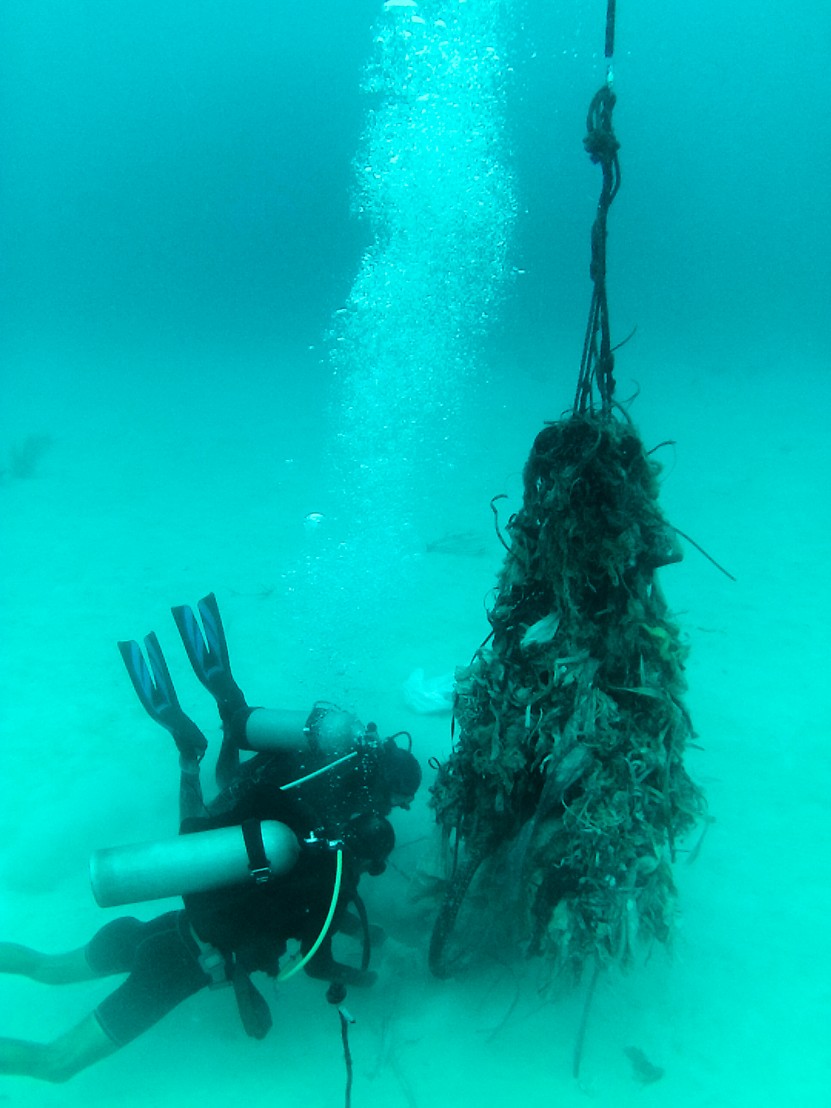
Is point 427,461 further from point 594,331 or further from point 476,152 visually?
point 476,152

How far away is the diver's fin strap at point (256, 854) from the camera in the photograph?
9.36 feet

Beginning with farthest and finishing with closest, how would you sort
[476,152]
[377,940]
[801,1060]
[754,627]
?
[476,152], [754,627], [377,940], [801,1060]

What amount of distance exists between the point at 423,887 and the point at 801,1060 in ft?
5.95

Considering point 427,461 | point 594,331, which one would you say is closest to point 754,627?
point 594,331

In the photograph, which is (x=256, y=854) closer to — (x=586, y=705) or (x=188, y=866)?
(x=188, y=866)

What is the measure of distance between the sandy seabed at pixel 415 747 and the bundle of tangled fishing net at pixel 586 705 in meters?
0.78

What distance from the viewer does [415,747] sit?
5.15 metres

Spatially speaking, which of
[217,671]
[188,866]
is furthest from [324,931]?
[217,671]

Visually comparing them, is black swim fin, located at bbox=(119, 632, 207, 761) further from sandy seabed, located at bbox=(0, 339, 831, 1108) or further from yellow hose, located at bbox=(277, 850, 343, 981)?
yellow hose, located at bbox=(277, 850, 343, 981)

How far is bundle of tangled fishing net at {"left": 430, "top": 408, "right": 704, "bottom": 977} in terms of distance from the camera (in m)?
2.48

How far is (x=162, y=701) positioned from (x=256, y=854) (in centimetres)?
208

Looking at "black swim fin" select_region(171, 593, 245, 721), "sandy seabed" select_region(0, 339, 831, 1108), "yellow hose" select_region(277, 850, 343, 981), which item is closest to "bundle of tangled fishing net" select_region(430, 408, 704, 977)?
"yellow hose" select_region(277, 850, 343, 981)

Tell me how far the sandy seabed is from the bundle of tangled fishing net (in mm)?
777

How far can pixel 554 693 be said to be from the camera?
107 inches
